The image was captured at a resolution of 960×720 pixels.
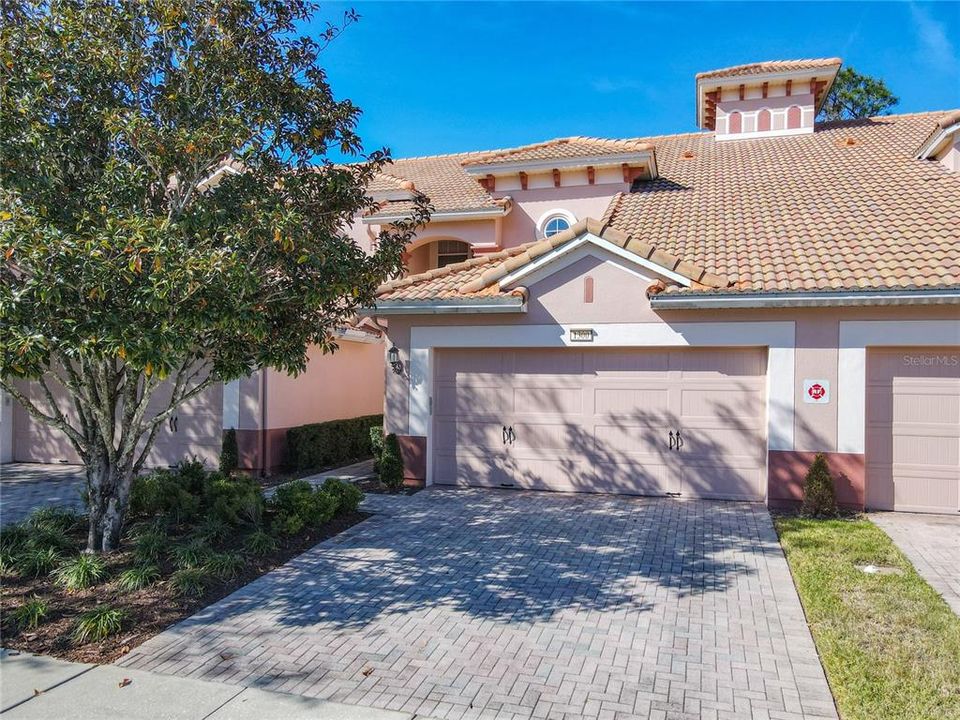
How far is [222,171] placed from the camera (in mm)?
7379

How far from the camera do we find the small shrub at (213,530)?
7262 millimetres

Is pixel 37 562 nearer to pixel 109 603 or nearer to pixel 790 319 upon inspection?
pixel 109 603

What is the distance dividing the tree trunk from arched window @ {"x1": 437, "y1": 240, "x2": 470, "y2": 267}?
35.2 feet

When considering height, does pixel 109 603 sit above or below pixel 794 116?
below

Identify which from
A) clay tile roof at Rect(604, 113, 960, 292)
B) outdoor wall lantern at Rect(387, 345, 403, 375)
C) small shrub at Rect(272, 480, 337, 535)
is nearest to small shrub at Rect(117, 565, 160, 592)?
small shrub at Rect(272, 480, 337, 535)

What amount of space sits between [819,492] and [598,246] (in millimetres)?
4876

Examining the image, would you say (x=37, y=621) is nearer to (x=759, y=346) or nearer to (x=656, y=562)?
(x=656, y=562)

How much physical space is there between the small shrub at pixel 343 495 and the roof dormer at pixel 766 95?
14.4 meters

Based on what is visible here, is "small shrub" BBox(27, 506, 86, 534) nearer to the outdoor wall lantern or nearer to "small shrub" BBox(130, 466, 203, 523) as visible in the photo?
"small shrub" BBox(130, 466, 203, 523)

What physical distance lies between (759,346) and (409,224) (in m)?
5.69

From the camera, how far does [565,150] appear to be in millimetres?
14789

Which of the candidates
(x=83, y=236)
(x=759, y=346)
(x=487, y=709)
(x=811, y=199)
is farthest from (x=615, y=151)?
(x=487, y=709)

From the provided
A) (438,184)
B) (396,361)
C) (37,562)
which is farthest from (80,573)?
(438,184)

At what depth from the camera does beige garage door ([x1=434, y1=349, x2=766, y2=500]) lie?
9.96 m
